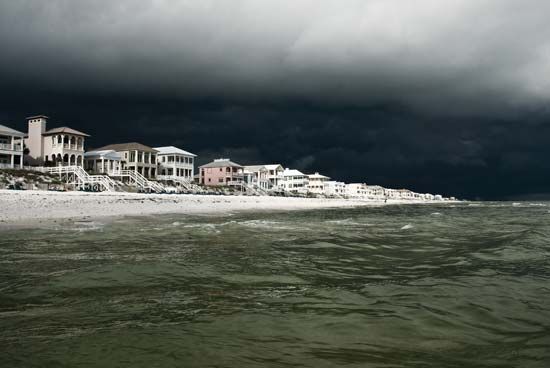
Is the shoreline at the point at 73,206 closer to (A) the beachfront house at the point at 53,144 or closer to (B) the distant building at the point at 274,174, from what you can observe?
(A) the beachfront house at the point at 53,144

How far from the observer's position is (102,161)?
230 feet

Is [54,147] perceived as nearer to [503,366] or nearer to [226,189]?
[226,189]

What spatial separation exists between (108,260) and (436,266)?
922cm

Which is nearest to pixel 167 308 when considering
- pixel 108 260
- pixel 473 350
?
pixel 473 350

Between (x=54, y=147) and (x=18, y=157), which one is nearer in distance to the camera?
(x=18, y=157)

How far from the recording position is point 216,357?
4641 mm

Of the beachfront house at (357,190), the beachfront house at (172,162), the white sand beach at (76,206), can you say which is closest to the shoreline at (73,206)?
the white sand beach at (76,206)

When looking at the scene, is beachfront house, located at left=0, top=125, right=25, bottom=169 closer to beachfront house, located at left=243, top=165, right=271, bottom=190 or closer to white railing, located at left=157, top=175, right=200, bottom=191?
white railing, located at left=157, top=175, right=200, bottom=191

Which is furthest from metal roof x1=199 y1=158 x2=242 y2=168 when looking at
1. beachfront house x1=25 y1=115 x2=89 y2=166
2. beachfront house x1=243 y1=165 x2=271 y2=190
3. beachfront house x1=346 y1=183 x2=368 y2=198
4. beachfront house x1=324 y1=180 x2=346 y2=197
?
beachfront house x1=346 y1=183 x2=368 y2=198

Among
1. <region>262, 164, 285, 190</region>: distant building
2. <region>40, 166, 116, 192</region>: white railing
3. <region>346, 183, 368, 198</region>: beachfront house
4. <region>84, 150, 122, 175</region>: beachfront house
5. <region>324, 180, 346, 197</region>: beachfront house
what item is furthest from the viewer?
<region>346, 183, 368, 198</region>: beachfront house

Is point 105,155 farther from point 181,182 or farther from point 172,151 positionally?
point 172,151

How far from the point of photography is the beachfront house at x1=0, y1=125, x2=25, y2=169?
185ft

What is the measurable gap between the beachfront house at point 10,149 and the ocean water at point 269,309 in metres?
52.8

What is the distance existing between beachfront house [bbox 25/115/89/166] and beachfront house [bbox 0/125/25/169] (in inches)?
200
